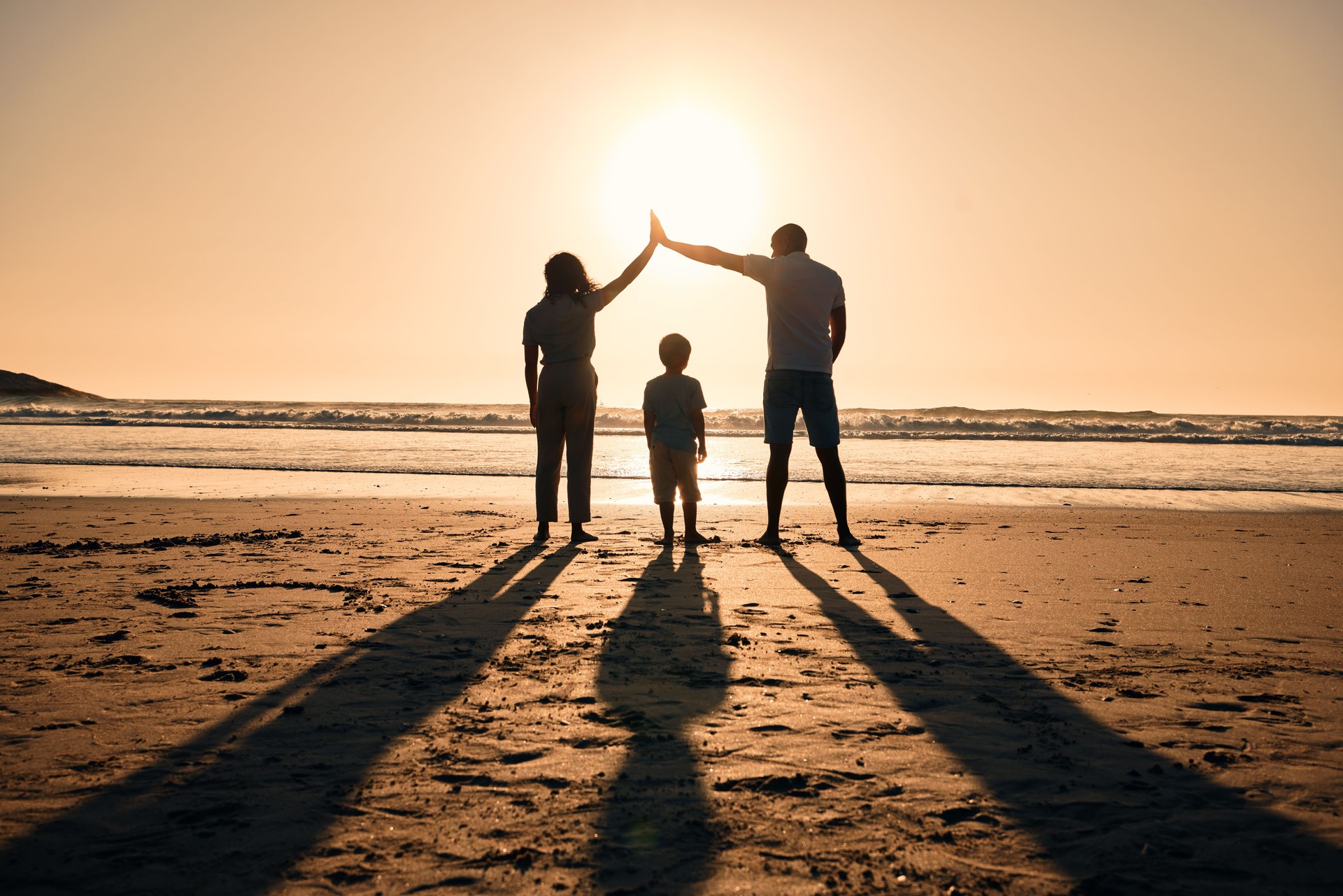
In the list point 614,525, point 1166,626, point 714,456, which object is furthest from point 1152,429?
point 1166,626

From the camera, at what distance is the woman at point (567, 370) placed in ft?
20.8

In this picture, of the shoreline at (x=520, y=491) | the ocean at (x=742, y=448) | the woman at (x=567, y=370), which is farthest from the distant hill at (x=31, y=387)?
the woman at (x=567, y=370)

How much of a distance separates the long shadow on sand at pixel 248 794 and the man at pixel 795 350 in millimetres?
3374

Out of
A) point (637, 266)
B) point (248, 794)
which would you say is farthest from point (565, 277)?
point (248, 794)

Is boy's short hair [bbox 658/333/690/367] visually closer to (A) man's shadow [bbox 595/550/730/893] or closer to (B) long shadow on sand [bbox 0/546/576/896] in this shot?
(A) man's shadow [bbox 595/550/730/893]

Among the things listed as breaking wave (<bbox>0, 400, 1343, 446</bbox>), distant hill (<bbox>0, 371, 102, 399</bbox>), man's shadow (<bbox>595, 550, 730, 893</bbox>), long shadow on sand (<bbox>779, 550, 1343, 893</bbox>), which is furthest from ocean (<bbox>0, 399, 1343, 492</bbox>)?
distant hill (<bbox>0, 371, 102, 399</bbox>)

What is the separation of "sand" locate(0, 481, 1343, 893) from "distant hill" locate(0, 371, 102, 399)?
72.3m

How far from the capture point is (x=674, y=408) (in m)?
6.53

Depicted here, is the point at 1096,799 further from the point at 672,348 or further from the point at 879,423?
the point at 879,423

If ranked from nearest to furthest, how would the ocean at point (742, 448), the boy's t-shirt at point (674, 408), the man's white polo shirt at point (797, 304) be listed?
1. the man's white polo shirt at point (797, 304)
2. the boy's t-shirt at point (674, 408)
3. the ocean at point (742, 448)

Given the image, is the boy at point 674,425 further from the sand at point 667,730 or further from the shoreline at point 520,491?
Result: the shoreline at point 520,491

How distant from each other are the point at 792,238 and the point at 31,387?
77.1 meters

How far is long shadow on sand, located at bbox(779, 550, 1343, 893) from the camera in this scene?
1.67 m

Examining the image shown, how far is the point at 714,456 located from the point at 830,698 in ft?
48.0
